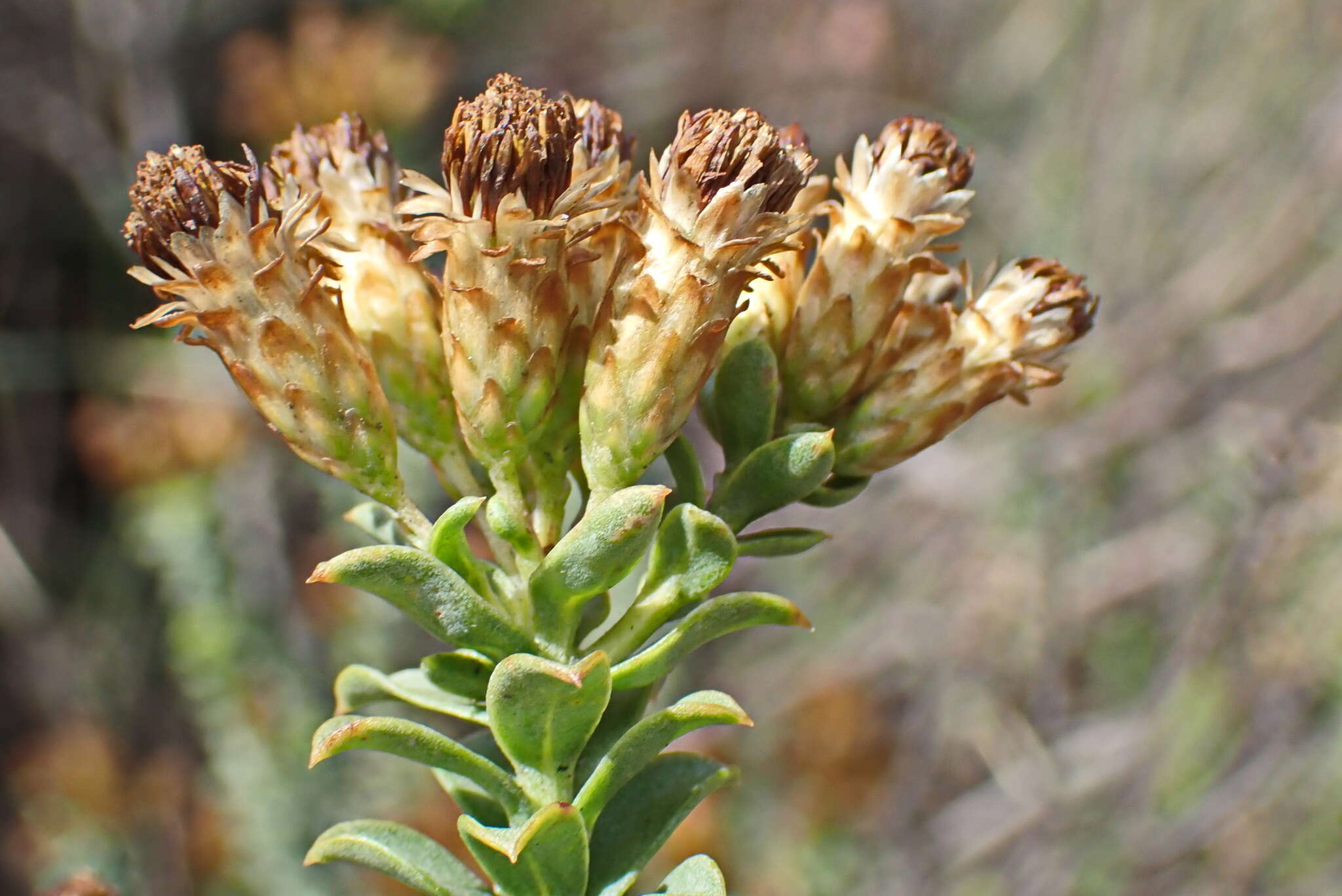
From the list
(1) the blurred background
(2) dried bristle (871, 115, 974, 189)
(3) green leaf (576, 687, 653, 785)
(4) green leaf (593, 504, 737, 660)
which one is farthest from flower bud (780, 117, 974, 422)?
(1) the blurred background

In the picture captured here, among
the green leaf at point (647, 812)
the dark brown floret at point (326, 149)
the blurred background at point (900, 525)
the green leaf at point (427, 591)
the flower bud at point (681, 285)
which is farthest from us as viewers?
the blurred background at point (900, 525)

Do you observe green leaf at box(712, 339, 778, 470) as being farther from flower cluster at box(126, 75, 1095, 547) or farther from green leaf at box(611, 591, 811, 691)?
green leaf at box(611, 591, 811, 691)

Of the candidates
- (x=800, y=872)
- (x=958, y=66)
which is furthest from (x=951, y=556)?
(x=958, y=66)

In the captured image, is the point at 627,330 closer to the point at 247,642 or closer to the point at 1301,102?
the point at 247,642

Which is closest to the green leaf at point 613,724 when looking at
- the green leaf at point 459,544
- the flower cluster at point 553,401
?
the flower cluster at point 553,401

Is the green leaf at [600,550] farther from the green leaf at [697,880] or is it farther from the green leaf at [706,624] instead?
the green leaf at [697,880]

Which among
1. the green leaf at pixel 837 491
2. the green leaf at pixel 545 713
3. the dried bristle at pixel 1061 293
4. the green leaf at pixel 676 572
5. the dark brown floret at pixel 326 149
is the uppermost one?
the dark brown floret at pixel 326 149
